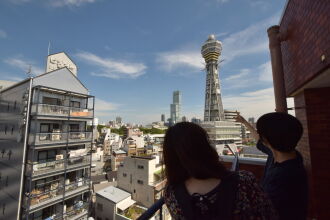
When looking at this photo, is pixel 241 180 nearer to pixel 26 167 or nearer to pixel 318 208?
pixel 318 208

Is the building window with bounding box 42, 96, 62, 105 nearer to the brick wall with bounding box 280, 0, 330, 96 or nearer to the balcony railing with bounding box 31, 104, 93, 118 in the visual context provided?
the balcony railing with bounding box 31, 104, 93, 118

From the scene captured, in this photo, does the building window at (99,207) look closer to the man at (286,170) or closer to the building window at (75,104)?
the building window at (75,104)

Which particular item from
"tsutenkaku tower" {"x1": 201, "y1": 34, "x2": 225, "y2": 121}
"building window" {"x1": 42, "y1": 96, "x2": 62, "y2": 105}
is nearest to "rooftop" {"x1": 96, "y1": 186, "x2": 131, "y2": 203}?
"building window" {"x1": 42, "y1": 96, "x2": 62, "y2": 105}

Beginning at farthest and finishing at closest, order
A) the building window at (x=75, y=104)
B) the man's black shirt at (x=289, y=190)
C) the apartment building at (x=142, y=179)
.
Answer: the apartment building at (x=142, y=179) < the building window at (x=75, y=104) < the man's black shirt at (x=289, y=190)

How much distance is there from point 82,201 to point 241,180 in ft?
40.1

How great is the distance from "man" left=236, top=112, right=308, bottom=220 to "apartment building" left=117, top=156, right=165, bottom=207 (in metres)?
19.7

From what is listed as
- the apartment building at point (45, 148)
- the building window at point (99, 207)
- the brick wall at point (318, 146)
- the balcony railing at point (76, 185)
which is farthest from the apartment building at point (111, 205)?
the brick wall at point (318, 146)

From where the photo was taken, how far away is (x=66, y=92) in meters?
10.0

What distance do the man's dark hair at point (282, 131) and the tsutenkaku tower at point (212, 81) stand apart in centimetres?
6642

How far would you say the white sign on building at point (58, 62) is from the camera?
1125 cm

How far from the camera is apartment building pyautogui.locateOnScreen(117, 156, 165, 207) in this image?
20.5 meters

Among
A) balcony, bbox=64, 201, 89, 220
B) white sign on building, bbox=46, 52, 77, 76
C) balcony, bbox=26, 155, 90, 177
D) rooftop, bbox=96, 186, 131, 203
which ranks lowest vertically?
rooftop, bbox=96, 186, 131, 203

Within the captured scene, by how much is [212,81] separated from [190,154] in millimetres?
71295

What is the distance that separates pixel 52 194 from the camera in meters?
8.90
